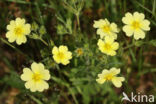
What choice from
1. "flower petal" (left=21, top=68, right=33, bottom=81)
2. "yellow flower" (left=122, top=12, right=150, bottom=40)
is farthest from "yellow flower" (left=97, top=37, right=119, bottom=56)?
"flower petal" (left=21, top=68, right=33, bottom=81)

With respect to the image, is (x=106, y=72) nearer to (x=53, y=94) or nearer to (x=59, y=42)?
(x=59, y=42)

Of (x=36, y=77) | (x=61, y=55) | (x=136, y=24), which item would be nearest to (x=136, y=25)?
(x=136, y=24)

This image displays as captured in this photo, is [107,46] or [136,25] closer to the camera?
[107,46]

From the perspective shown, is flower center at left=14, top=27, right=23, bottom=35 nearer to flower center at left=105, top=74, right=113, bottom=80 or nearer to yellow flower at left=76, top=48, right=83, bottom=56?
yellow flower at left=76, top=48, right=83, bottom=56

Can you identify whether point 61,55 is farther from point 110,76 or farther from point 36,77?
point 110,76

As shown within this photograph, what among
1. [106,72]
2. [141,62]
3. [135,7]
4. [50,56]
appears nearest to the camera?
[106,72]

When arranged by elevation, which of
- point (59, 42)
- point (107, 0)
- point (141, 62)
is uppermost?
point (107, 0)

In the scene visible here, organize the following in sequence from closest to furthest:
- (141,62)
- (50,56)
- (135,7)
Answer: (50,56) → (135,7) → (141,62)

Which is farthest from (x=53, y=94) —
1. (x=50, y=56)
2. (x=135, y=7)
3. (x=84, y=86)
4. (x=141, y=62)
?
(x=135, y=7)
